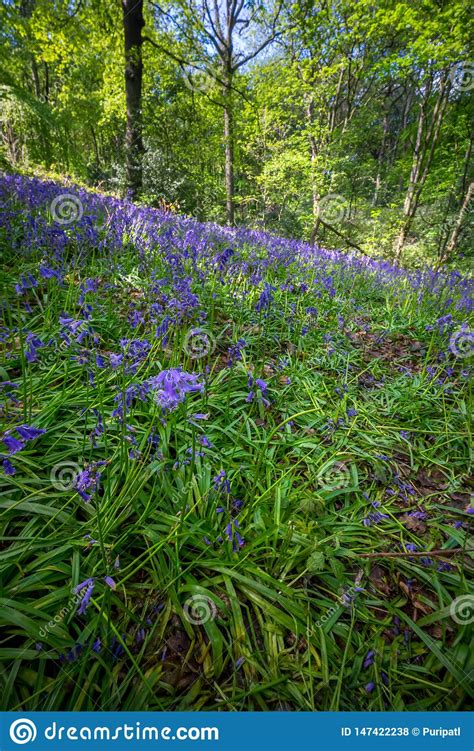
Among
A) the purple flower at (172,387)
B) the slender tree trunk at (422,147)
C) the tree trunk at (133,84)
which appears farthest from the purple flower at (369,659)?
the slender tree trunk at (422,147)

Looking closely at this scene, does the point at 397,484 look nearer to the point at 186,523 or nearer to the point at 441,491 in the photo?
the point at 441,491

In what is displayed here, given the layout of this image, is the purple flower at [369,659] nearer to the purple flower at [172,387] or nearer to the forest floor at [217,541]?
the forest floor at [217,541]

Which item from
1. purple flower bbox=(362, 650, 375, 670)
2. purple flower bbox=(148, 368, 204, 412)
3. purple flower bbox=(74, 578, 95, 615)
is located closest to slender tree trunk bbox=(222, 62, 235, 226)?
purple flower bbox=(148, 368, 204, 412)

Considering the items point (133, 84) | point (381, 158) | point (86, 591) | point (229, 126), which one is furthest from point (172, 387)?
point (381, 158)

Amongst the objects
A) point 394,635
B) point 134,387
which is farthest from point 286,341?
point 394,635

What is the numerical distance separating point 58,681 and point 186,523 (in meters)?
0.63

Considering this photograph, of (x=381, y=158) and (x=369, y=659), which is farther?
(x=381, y=158)

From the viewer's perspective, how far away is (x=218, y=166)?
2192cm

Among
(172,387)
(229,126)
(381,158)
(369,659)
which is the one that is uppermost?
(381,158)

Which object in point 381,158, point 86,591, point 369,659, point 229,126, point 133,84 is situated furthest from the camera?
point 381,158

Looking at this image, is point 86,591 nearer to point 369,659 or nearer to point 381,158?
point 369,659

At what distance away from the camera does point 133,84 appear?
779 centimetres

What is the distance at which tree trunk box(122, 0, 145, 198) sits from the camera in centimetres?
752
